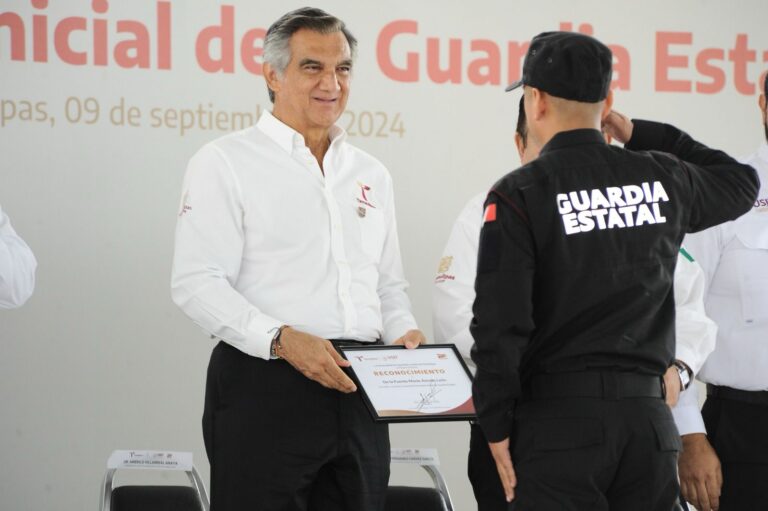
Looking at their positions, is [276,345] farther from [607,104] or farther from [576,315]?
[607,104]

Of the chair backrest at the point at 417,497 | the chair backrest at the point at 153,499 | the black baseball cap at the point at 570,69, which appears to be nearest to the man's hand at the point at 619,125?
the black baseball cap at the point at 570,69

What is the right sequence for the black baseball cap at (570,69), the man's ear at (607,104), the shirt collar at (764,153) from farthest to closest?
the shirt collar at (764,153) < the man's ear at (607,104) < the black baseball cap at (570,69)

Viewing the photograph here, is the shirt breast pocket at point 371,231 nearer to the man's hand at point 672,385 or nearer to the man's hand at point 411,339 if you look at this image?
the man's hand at point 411,339

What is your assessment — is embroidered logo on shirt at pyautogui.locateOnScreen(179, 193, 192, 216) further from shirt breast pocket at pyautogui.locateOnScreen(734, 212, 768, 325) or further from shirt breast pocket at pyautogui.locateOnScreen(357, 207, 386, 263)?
shirt breast pocket at pyautogui.locateOnScreen(734, 212, 768, 325)

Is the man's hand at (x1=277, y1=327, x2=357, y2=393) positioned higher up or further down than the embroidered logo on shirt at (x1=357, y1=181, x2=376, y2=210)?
further down

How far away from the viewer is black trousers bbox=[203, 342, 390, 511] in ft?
8.56

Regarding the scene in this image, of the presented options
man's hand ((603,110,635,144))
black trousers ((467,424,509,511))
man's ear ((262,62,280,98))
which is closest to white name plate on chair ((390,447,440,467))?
black trousers ((467,424,509,511))

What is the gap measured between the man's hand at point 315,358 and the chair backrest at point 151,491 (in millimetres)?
979

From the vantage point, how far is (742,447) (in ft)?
9.75

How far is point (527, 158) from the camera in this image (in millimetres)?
3014

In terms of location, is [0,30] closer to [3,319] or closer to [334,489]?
[3,319]

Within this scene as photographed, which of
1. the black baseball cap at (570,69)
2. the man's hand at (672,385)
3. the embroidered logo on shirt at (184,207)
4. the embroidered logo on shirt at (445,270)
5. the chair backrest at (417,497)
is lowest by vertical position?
the chair backrest at (417,497)

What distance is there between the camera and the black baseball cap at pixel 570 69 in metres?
2.06

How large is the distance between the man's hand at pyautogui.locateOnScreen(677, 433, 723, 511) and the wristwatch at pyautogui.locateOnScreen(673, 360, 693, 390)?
0.27m
